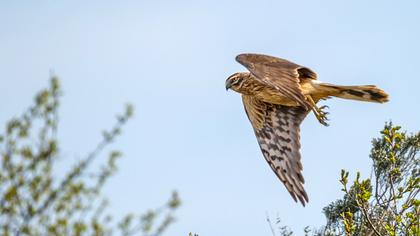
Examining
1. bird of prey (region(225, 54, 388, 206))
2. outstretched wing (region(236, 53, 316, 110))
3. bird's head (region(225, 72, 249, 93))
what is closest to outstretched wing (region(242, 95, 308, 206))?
bird of prey (region(225, 54, 388, 206))

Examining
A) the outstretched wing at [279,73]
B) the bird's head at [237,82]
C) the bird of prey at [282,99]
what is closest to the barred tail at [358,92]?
the bird of prey at [282,99]

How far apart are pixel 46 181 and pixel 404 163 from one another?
40.1 feet

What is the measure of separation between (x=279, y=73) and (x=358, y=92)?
0.89 meters

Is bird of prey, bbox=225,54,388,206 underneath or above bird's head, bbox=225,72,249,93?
underneath

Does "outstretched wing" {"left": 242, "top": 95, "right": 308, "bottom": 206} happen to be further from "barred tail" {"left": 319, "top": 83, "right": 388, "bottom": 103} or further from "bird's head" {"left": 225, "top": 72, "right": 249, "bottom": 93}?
"barred tail" {"left": 319, "top": 83, "right": 388, "bottom": 103}

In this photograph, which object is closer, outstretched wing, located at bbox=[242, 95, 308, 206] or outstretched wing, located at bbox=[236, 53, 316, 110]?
outstretched wing, located at bbox=[236, 53, 316, 110]

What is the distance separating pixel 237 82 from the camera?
1142cm

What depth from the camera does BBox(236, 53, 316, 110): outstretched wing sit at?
9297 millimetres

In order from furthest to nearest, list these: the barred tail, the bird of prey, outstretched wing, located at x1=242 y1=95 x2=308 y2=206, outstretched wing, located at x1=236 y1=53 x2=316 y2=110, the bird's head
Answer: the bird's head
outstretched wing, located at x1=242 y1=95 x2=308 y2=206
the barred tail
the bird of prey
outstretched wing, located at x1=236 y1=53 x2=316 y2=110

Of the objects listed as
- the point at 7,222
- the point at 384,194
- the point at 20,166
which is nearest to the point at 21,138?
the point at 20,166

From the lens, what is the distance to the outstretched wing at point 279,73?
9.30 meters

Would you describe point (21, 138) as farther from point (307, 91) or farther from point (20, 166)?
point (307, 91)

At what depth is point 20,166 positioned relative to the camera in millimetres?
5566

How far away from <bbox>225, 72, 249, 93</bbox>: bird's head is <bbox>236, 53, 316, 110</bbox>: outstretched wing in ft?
2.00
